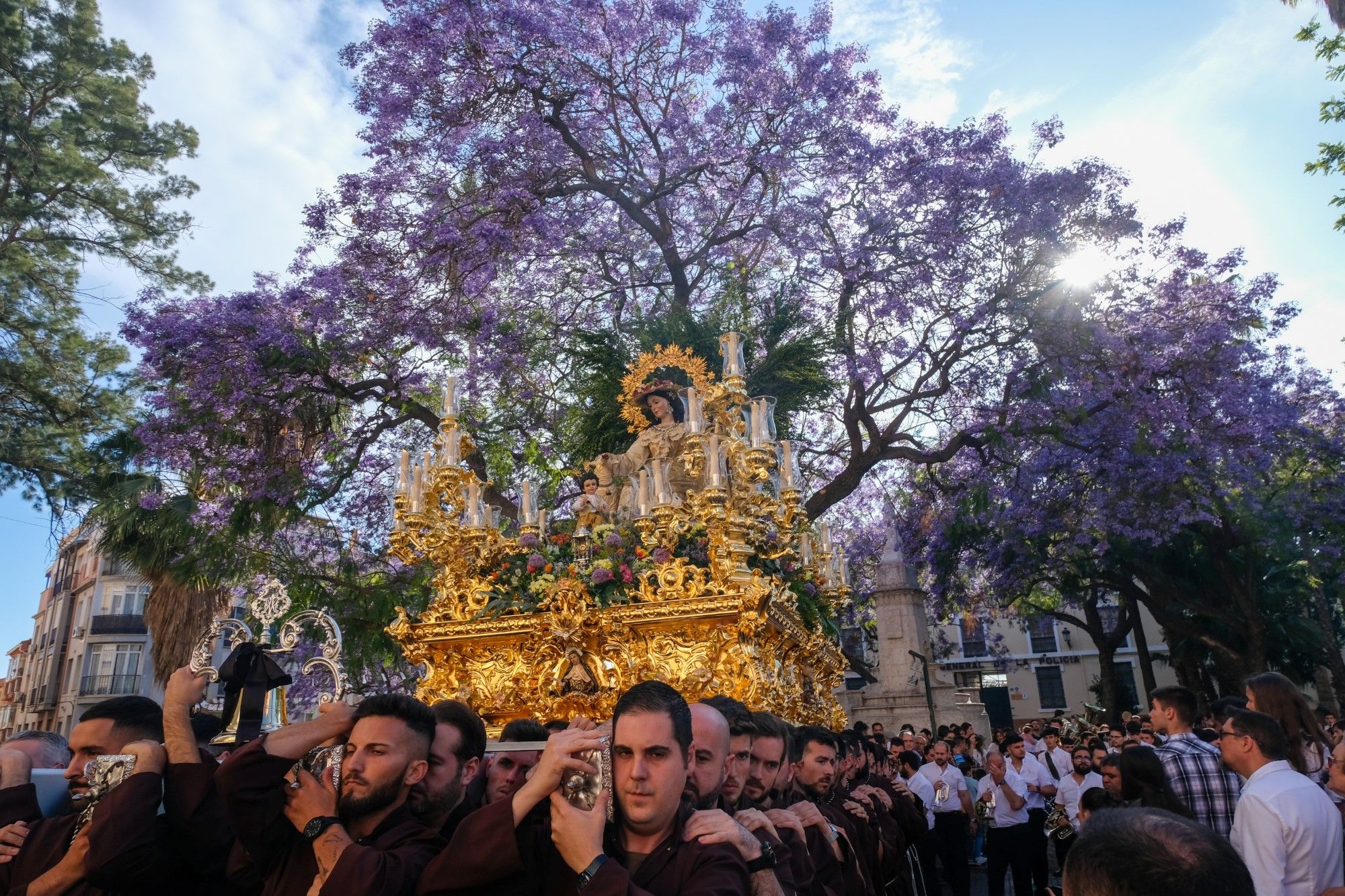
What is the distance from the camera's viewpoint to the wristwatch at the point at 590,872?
2.29m

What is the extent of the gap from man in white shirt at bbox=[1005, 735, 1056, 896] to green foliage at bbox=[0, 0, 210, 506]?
51.8 feet

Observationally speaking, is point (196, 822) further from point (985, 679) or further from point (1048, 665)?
point (1048, 665)

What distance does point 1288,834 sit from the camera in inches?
142

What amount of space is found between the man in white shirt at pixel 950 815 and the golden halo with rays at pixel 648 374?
5046mm

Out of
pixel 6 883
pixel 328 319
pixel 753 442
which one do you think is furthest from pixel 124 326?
pixel 6 883

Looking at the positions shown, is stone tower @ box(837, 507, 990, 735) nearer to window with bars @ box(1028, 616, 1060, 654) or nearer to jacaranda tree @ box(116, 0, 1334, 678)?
jacaranda tree @ box(116, 0, 1334, 678)

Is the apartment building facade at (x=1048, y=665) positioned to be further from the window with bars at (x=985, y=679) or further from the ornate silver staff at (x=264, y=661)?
the ornate silver staff at (x=264, y=661)

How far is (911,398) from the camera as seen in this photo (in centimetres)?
1370

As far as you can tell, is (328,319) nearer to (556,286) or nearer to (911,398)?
(556,286)

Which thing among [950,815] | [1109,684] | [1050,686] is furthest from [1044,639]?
[950,815]

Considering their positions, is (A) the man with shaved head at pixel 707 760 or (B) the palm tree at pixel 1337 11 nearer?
(A) the man with shaved head at pixel 707 760

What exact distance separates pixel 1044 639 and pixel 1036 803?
4290 centimetres

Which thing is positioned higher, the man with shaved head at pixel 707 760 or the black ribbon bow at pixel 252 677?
the black ribbon bow at pixel 252 677

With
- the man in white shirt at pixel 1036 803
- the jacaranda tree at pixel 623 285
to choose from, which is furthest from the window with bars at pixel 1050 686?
the man in white shirt at pixel 1036 803
